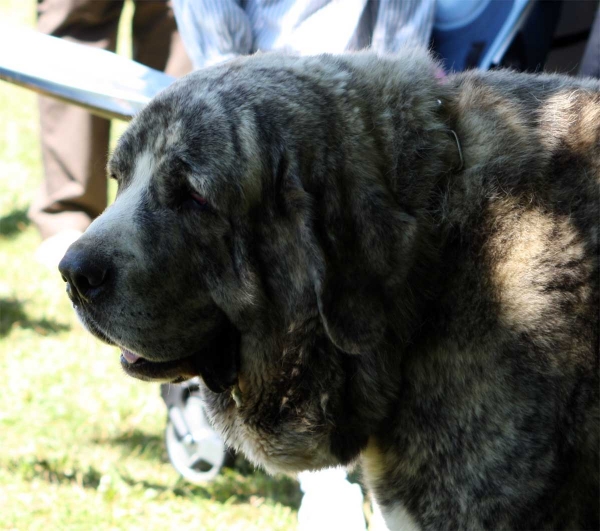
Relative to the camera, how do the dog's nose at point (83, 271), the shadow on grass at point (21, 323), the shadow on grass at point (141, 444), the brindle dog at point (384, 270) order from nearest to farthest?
the brindle dog at point (384, 270)
the dog's nose at point (83, 271)
the shadow on grass at point (141, 444)
the shadow on grass at point (21, 323)

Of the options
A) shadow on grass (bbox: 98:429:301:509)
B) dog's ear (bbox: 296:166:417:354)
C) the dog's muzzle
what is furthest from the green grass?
dog's ear (bbox: 296:166:417:354)

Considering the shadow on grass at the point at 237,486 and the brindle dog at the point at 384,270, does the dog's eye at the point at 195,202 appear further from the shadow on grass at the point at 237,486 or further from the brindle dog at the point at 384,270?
the shadow on grass at the point at 237,486

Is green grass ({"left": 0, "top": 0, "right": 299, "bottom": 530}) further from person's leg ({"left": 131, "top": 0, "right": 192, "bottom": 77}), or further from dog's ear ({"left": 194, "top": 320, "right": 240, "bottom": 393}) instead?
person's leg ({"left": 131, "top": 0, "right": 192, "bottom": 77})

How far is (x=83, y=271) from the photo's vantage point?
8.29 feet

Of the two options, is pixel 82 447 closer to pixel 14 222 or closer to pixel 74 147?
pixel 74 147

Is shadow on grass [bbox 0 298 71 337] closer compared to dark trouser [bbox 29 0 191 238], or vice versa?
shadow on grass [bbox 0 298 71 337]

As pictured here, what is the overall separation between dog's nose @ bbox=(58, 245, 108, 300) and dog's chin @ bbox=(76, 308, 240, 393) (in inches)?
5.2

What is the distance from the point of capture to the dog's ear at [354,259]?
2425 mm

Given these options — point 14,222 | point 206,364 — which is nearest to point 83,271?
point 206,364

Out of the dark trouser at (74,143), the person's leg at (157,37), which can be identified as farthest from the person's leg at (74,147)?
the person's leg at (157,37)

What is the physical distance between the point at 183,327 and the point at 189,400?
1.60 meters

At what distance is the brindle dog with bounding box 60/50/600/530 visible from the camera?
91.0 inches

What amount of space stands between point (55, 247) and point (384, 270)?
4507mm

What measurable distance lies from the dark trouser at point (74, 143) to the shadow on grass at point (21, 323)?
835mm
